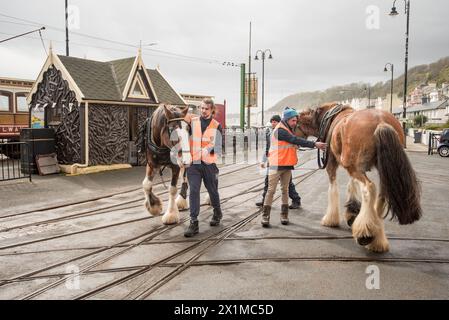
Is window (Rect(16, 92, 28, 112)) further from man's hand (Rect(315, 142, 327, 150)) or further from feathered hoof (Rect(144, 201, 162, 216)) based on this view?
man's hand (Rect(315, 142, 327, 150))

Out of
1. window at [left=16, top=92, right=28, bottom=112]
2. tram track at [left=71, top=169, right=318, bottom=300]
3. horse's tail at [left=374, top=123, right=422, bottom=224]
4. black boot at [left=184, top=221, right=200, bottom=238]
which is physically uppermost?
window at [left=16, top=92, right=28, bottom=112]

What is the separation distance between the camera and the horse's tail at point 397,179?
4844 mm

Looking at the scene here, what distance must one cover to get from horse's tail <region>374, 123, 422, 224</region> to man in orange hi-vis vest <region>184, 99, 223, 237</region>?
2.68 metres

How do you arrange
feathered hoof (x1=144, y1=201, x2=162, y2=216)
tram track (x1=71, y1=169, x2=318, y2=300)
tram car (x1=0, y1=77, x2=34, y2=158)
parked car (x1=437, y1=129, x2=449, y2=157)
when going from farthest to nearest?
parked car (x1=437, y1=129, x2=449, y2=157)
tram car (x1=0, y1=77, x2=34, y2=158)
feathered hoof (x1=144, y1=201, x2=162, y2=216)
tram track (x1=71, y1=169, x2=318, y2=300)

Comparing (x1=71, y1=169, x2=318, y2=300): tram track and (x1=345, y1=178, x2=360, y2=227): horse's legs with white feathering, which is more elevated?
(x1=345, y1=178, x2=360, y2=227): horse's legs with white feathering

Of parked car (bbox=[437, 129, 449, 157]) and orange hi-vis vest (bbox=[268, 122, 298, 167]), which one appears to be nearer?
orange hi-vis vest (bbox=[268, 122, 298, 167])

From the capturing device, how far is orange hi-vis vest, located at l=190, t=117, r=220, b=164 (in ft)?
20.6

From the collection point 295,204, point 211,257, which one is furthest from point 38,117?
point 211,257

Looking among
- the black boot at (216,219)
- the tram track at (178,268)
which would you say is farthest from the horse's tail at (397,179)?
the black boot at (216,219)

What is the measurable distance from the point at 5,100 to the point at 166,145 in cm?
1616

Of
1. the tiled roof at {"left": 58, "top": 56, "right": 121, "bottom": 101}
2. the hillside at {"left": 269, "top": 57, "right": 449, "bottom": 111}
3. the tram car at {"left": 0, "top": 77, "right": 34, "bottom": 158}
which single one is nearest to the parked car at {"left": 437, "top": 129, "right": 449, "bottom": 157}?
the tiled roof at {"left": 58, "top": 56, "right": 121, "bottom": 101}

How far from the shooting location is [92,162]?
1384 cm
